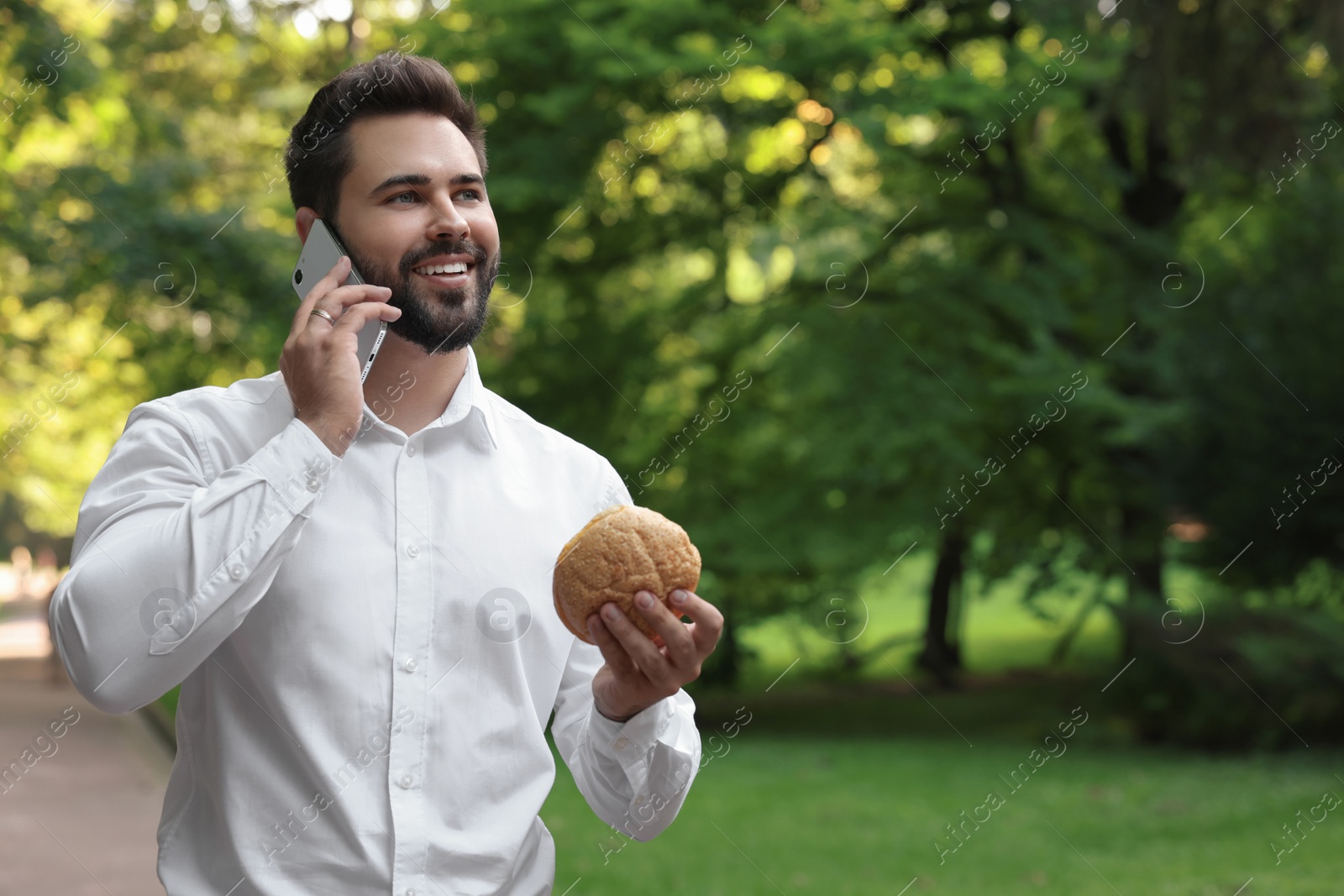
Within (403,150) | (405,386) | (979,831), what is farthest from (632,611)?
(979,831)

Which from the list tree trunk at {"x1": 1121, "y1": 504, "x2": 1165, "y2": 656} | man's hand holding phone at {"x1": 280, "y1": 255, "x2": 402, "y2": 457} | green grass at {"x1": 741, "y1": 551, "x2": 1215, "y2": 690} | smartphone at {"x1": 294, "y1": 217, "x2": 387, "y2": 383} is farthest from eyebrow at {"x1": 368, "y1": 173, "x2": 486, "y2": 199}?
tree trunk at {"x1": 1121, "y1": 504, "x2": 1165, "y2": 656}

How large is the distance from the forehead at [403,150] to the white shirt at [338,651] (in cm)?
38

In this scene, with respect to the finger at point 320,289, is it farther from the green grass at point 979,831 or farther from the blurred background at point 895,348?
the blurred background at point 895,348

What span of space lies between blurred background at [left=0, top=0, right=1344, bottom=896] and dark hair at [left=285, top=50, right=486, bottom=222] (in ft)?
23.8

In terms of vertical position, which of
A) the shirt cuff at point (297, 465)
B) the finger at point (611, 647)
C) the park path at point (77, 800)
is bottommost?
the park path at point (77, 800)

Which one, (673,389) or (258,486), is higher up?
(258,486)

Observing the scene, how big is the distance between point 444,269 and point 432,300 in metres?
0.06

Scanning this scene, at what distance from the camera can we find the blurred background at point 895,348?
10766mm

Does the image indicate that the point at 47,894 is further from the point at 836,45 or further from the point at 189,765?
the point at 836,45

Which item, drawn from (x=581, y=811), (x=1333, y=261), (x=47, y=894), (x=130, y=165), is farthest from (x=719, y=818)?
(x=130, y=165)

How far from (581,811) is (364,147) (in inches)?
380

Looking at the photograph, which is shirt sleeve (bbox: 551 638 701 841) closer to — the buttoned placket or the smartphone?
the buttoned placket

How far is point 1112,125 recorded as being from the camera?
51.7 feet

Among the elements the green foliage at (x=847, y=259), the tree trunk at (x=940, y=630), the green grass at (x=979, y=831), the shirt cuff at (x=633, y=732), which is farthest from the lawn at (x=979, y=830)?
the shirt cuff at (x=633, y=732)
